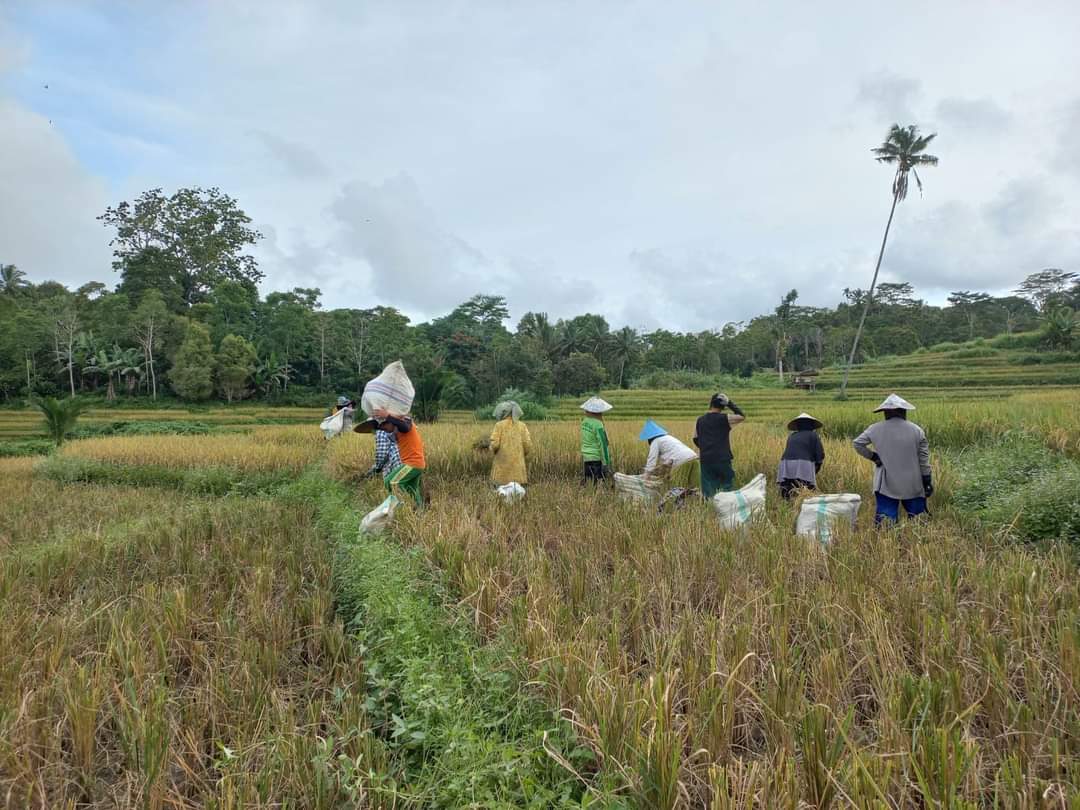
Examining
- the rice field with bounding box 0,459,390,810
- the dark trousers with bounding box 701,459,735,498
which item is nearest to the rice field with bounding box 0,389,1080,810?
the rice field with bounding box 0,459,390,810

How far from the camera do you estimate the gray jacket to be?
4.40 meters

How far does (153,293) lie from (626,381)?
3436 centimetres

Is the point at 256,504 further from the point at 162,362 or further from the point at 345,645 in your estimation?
the point at 162,362

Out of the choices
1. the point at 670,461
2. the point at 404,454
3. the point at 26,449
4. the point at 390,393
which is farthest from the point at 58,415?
the point at 670,461

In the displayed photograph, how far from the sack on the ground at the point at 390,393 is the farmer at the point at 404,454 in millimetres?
92

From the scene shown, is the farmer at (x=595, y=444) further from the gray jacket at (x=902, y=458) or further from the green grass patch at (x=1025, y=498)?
the green grass patch at (x=1025, y=498)

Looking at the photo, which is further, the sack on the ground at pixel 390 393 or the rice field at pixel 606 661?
the sack on the ground at pixel 390 393

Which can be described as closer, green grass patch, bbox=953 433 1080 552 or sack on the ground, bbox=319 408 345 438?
green grass patch, bbox=953 433 1080 552

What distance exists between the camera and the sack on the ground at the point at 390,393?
191 inches

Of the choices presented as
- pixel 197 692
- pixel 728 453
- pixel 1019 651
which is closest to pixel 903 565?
pixel 1019 651

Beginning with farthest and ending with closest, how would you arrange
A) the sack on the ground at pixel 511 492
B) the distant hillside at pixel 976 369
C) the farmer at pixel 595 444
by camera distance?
1. the distant hillside at pixel 976 369
2. the farmer at pixel 595 444
3. the sack on the ground at pixel 511 492

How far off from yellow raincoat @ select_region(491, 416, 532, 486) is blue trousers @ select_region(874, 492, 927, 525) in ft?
11.2

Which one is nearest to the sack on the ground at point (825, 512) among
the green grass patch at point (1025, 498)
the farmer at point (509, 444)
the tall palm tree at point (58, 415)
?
the green grass patch at point (1025, 498)

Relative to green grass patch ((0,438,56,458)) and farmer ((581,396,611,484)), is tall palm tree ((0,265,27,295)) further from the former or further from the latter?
farmer ((581,396,611,484))
